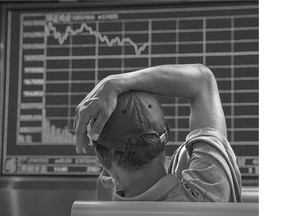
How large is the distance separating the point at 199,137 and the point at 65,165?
83 cm

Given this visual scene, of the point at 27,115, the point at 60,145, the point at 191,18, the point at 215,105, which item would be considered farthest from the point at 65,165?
the point at 215,105

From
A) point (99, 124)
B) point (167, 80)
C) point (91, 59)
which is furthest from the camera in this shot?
point (91, 59)

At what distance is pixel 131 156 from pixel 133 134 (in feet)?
0.13

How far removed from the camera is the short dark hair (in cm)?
75

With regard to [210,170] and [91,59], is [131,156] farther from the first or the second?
[91,59]

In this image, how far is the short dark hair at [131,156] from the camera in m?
0.75

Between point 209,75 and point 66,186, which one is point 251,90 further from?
point 209,75

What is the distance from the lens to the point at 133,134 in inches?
28.7

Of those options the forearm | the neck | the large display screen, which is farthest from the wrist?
the large display screen

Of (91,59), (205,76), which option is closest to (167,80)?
(205,76)

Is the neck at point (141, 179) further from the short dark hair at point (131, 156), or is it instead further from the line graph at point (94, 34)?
the line graph at point (94, 34)
